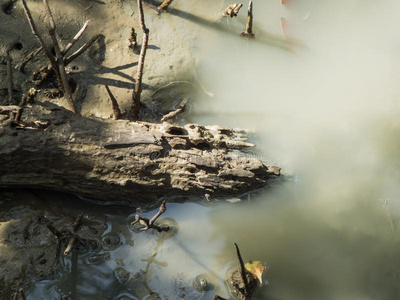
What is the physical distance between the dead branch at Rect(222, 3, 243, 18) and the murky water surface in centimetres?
9

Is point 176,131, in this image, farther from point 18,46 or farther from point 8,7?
point 8,7

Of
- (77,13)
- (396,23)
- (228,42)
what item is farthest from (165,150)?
(396,23)

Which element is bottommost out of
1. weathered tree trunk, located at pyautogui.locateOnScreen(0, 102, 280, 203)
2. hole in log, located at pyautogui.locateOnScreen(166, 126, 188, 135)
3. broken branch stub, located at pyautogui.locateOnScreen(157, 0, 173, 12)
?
weathered tree trunk, located at pyautogui.locateOnScreen(0, 102, 280, 203)

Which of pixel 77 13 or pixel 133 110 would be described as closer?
pixel 133 110

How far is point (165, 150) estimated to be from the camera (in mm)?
2992

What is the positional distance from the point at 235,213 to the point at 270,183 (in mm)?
374

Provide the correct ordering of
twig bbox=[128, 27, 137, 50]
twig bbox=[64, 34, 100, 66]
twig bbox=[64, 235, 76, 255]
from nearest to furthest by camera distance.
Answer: twig bbox=[64, 235, 76, 255] → twig bbox=[64, 34, 100, 66] → twig bbox=[128, 27, 137, 50]

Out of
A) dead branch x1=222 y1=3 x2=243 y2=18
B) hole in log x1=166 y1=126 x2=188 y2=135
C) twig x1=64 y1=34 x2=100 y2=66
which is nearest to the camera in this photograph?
hole in log x1=166 y1=126 x2=188 y2=135

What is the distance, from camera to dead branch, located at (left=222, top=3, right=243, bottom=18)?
4.09 m

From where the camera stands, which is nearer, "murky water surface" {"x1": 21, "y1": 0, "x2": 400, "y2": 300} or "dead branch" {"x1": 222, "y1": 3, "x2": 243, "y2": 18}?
"murky water surface" {"x1": 21, "y1": 0, "x2": 400, "y2": 300}

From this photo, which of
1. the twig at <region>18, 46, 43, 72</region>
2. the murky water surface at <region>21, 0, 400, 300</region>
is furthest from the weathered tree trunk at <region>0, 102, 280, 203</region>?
the twig at <region>18, 46, 43, 72</region>

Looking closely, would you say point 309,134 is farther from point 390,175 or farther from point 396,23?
point 396,23

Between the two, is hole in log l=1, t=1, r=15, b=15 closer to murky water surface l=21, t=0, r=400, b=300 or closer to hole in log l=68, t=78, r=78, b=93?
hole in log l=68, t=78, r=78, b=93

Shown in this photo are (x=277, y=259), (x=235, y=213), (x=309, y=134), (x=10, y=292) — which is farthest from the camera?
(x=309, y=134)
